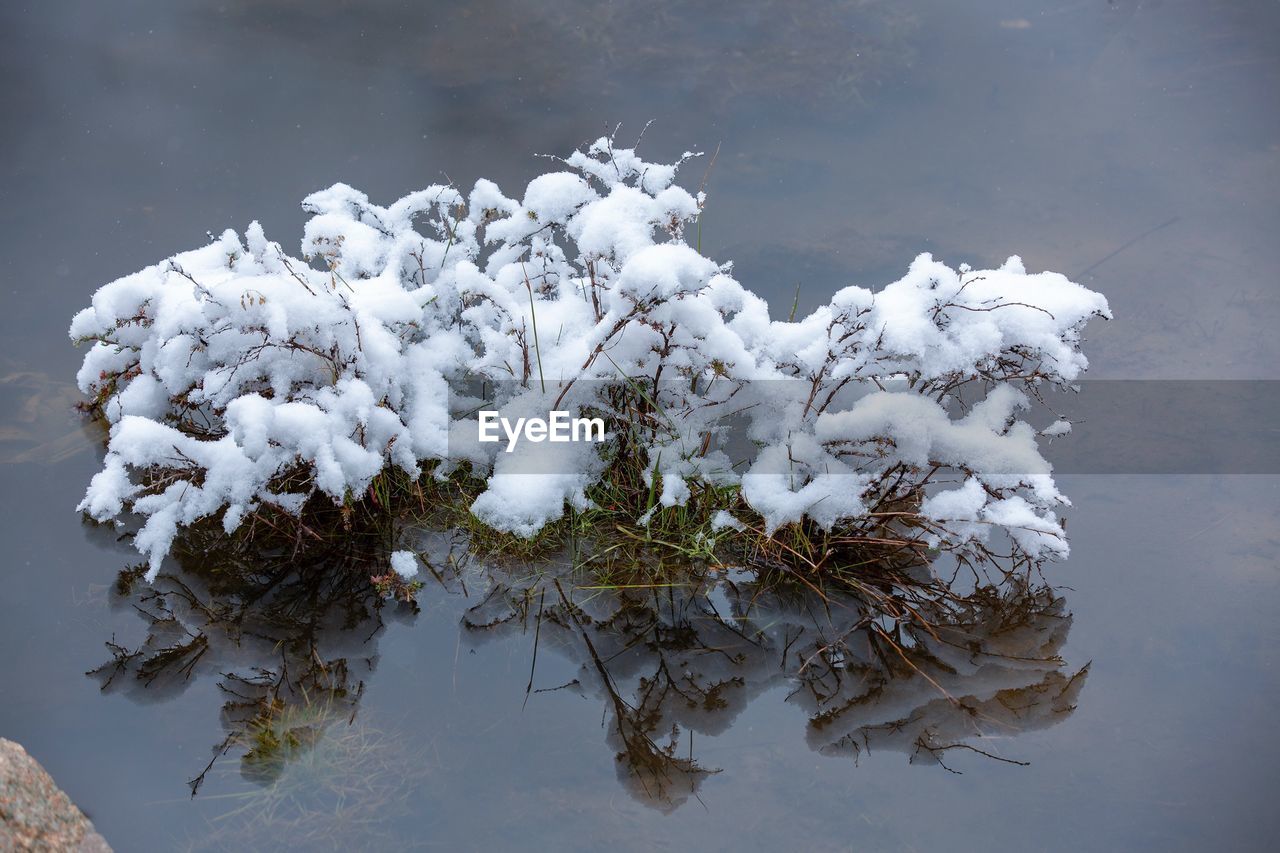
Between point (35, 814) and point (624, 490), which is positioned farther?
point (624, 490)

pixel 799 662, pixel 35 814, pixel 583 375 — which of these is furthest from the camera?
pixel 583 375

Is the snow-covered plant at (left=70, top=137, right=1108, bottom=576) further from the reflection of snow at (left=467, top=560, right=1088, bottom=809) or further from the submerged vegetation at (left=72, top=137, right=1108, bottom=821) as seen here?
the reflection of snow at (left=467, top=560, right=1088, bottom=809)

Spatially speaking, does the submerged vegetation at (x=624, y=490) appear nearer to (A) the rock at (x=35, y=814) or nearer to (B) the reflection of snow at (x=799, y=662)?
(B) the reflection of snow at (x=799, y=662)

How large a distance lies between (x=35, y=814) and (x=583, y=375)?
171 cm

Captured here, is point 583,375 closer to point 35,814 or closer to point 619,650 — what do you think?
point 619,650

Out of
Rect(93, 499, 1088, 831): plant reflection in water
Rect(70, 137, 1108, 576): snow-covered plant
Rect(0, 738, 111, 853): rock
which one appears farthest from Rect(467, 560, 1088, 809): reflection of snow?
Rect(0, 738, 111, 853): rock

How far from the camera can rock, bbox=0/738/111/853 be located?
193 cm

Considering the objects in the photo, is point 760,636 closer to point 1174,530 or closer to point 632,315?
point 632,315

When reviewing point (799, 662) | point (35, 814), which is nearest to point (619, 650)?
point (799, 662)

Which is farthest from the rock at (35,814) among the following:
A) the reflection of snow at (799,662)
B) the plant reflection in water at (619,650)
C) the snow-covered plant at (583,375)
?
the reflection of snow at (799,662)

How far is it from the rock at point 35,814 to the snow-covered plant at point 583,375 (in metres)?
0.81

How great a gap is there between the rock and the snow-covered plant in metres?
0.81

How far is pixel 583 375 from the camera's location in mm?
3100

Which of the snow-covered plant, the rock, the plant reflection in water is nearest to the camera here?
the rock
